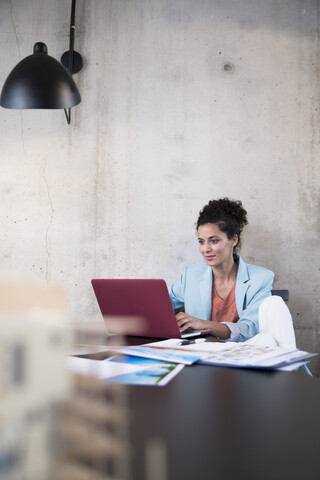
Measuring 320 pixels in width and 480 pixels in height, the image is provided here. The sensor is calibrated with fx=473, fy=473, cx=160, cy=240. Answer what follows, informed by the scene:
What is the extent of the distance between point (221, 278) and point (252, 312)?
17.4 inches

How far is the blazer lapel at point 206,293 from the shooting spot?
8.16ft

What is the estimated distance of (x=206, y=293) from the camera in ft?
8.23

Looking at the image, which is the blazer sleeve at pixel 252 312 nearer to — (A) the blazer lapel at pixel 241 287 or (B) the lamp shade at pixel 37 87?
(A) the blazer lapel at pixel 241 287

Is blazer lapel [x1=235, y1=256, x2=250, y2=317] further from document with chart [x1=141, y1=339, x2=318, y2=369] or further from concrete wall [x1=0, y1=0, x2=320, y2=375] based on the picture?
document with chart [x1=141, y1=339, x2=318, y2=369]

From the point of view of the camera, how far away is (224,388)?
0.88 metres

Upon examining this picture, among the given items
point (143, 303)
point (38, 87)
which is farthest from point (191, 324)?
point (38, 87)

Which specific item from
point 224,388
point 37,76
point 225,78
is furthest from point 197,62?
point 224,388

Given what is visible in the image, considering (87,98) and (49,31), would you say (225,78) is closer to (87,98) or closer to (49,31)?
(87,98)

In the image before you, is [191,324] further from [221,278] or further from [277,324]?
[221,278]

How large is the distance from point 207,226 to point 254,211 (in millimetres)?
587

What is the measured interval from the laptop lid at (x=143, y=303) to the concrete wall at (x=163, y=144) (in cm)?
131

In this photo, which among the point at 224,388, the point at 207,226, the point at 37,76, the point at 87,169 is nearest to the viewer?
the point at 224,388

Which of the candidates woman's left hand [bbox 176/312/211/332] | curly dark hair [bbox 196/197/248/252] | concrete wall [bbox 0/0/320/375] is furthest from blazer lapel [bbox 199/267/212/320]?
woman's left hand [bbox 176/312/211/332]

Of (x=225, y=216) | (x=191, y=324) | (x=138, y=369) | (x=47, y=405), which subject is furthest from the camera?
(x=225, y=216)
